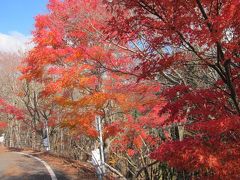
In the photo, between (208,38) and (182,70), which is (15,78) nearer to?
(182,70)

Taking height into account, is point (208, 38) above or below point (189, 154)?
above

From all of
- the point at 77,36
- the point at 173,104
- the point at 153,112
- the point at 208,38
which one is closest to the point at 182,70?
the point at 153,112

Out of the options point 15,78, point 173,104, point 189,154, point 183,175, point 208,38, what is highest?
point 15,78

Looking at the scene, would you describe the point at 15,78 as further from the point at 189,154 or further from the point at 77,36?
the point at 189,154

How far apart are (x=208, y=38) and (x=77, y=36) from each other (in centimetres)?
993

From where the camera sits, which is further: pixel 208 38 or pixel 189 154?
pixel 189 154

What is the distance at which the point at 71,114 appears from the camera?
50.0 ft

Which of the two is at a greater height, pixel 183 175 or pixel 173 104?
pixel 173 104

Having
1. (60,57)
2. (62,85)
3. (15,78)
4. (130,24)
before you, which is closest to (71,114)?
(62,85)

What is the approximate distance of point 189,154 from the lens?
5.93 meters

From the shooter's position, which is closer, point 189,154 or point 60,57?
point 189,154

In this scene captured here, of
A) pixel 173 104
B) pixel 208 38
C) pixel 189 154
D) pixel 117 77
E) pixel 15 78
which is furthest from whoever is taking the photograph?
pixel 15 78

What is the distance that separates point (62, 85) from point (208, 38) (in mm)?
9807

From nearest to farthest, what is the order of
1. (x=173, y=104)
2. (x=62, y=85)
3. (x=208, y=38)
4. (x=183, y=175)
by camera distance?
(x=208, y=38), (x=173, y=104), (x=183, y=175), (x=62, y=85)
